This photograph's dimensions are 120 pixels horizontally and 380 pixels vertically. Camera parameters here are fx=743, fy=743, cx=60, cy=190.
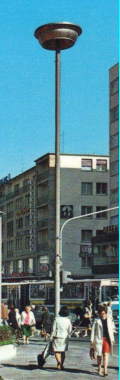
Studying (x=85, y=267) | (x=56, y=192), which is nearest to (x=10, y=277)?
(x=85, y=267)

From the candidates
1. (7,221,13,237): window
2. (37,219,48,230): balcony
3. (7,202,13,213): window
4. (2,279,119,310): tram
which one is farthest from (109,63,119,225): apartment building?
(7,202,13,213): window

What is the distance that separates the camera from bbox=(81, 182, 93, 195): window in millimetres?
82062

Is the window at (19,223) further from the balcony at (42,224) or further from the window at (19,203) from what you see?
the balcony at (42,224)

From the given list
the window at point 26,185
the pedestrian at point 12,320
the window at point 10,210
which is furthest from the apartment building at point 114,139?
the pedestrian at point 12,320

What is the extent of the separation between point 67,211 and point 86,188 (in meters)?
3.63

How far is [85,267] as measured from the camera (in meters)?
80.6

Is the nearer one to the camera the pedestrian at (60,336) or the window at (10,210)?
the pedestrian at (60,336)

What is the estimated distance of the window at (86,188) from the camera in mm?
82062

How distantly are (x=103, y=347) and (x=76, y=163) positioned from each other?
67323 mm

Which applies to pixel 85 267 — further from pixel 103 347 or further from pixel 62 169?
pixel 103 347

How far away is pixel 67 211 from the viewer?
80.8m

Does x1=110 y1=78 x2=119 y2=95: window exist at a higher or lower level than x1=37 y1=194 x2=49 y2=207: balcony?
higher

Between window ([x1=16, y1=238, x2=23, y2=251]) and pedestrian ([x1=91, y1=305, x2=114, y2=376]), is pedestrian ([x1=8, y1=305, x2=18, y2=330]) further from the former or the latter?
window ([x1=16, y1=238, x2=23, y2=251])

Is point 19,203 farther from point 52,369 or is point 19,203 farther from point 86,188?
point 52,369
